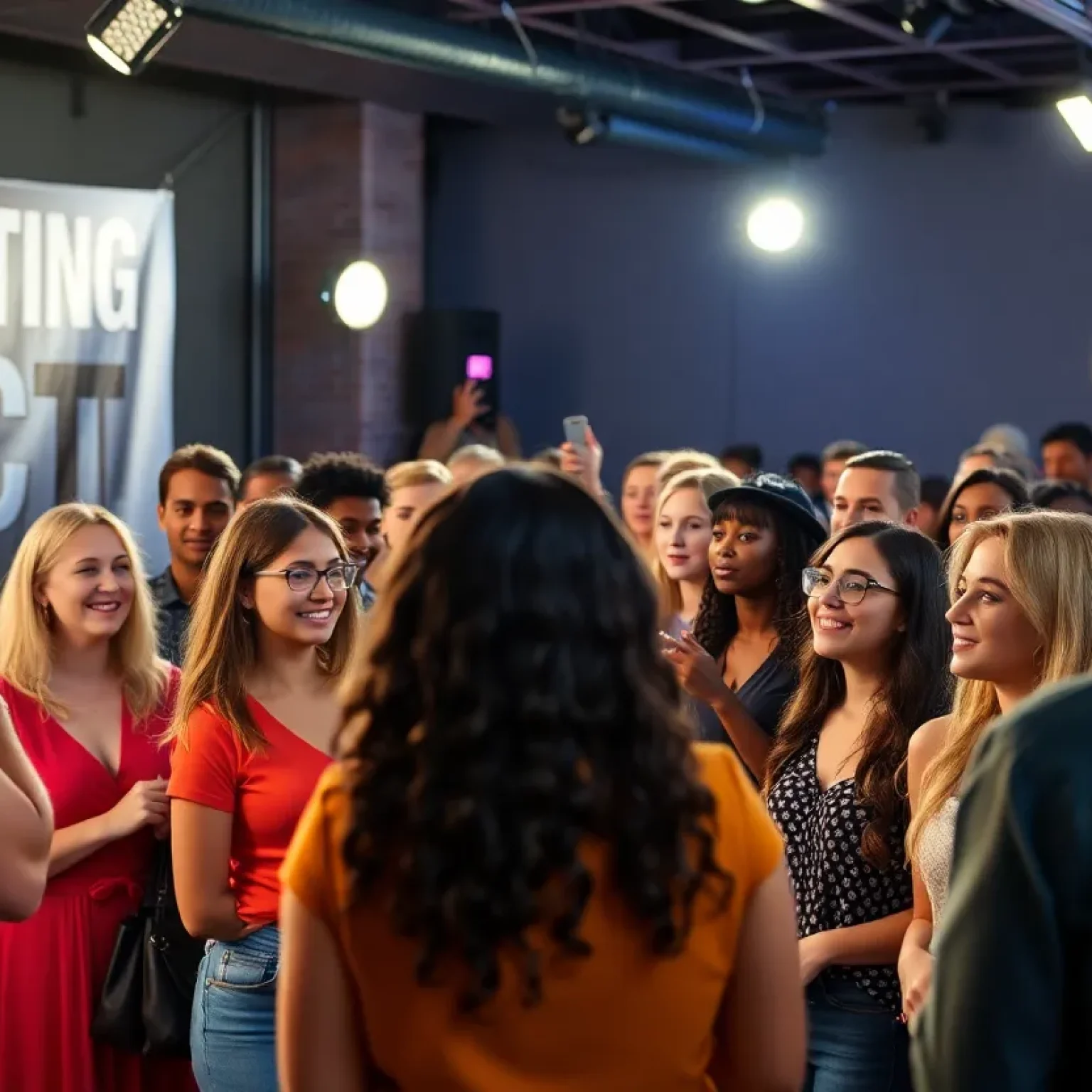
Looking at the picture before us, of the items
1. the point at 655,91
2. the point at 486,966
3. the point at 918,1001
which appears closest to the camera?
the point at 486,966

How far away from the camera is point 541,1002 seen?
4.14 feet

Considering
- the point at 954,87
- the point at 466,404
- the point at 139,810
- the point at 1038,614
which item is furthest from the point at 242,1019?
the point at 954,87

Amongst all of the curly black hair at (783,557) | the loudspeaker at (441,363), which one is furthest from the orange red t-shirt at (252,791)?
the loudspeaker at (441,363)

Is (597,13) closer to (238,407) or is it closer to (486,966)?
(238,407)

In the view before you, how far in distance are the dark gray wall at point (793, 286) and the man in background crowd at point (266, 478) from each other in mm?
4528

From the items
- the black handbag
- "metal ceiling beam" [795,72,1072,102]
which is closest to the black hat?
the black handbag

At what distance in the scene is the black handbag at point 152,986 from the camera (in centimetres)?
270

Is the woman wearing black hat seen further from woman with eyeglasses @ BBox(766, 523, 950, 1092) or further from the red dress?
the red dress

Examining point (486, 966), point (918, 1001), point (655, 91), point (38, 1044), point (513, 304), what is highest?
point (655, 91)

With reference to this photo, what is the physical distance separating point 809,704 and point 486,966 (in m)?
1.64

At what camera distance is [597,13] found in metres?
7.07

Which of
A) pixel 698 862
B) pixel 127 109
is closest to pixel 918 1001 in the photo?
pixel 698 862

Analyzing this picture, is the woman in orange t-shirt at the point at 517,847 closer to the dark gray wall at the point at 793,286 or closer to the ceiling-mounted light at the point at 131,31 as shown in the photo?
the ceiling-mounted light at the point at 131,31

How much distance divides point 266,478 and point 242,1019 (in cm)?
229
